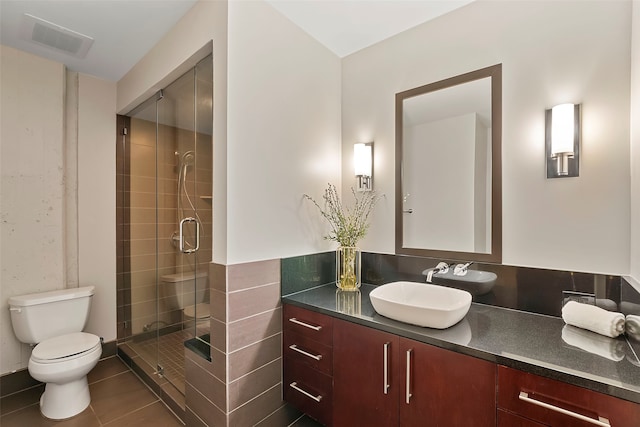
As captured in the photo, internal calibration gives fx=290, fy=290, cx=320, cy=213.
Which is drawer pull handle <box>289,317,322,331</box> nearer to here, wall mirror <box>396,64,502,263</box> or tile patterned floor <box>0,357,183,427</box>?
wall mirror <box>396,64,502,263</box>

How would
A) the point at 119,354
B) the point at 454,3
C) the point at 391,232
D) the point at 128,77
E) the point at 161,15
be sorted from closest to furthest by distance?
1. the point at 454,3
2. the point at 161,15
3. the point at 391,232
4. the point at 128,77
5. the point at 119,354

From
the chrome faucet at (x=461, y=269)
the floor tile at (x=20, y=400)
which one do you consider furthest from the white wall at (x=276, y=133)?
the floor tile at (x=20, y=400)

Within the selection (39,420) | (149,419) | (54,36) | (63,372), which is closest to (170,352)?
(149,419)

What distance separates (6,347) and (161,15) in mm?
2602

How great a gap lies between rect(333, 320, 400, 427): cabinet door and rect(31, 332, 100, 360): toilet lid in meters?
1.76

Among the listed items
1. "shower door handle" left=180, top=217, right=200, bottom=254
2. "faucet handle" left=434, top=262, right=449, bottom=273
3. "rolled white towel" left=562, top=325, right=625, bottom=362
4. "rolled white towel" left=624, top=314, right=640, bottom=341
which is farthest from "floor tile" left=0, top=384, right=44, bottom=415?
"rolled white towel" left=624, top=314, right=640, bottom=341

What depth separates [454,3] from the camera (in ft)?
5.53

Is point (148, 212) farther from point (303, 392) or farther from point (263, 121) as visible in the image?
point (303, 392)

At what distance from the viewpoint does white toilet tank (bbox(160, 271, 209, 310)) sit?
181 cm

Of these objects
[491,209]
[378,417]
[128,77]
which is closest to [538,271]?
[491,209]

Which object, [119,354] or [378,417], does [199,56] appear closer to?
[378,417]

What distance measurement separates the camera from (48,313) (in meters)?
2.13

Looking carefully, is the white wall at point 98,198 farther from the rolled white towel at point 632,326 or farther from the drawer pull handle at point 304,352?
the rolled white towel at point 632,326

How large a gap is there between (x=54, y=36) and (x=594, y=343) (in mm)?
3475
